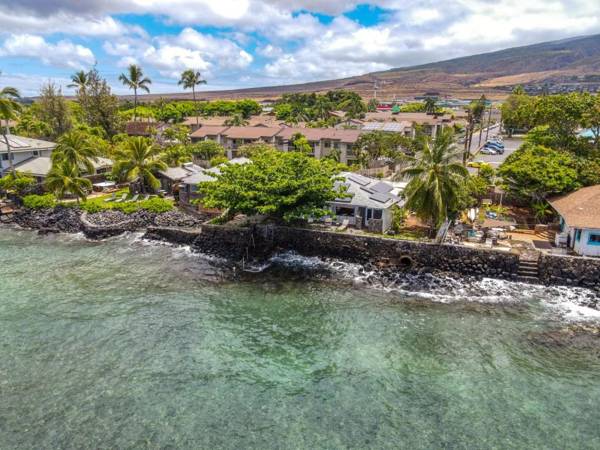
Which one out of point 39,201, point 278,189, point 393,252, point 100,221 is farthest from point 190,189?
point 393,252

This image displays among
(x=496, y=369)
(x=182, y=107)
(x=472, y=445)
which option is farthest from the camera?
(x=182, y=107)

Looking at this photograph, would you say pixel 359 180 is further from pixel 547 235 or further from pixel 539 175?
pixel 547 235

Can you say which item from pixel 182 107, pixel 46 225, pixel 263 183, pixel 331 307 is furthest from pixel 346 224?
pixel 182 107

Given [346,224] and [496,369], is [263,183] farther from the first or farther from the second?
[496,369]

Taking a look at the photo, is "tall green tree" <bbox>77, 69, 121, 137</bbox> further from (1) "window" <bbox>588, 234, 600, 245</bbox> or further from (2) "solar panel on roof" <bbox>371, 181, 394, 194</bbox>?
(1) "window" <bbox>588, 234, 600, 245</bbox>

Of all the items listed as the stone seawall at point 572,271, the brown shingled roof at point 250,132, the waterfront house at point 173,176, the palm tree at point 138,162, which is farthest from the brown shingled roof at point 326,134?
the stone seawall at point 572,271

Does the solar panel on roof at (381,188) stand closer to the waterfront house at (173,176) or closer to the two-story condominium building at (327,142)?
the waterfront house at (173,176)

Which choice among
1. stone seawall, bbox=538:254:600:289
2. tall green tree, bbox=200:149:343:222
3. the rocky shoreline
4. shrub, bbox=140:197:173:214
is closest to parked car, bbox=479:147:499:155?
tall green tree, bbox=200:149:343:222
